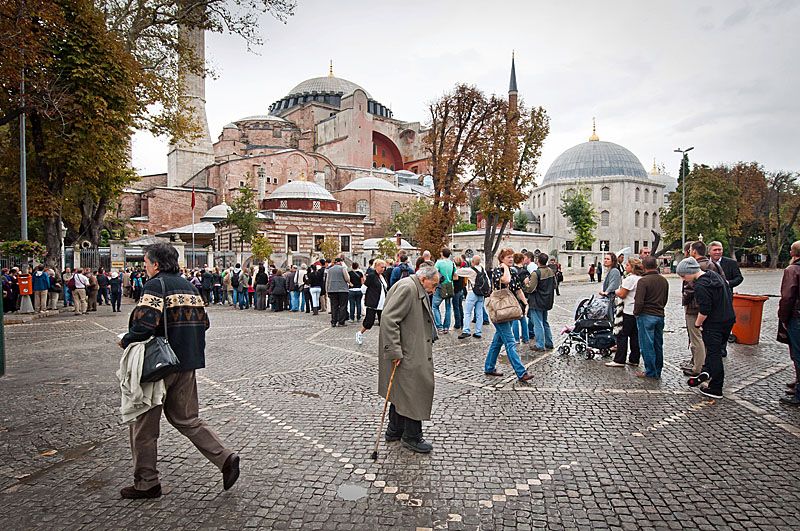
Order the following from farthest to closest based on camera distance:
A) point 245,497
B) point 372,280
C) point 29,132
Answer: point 29,132
point 372,280
point 245,497

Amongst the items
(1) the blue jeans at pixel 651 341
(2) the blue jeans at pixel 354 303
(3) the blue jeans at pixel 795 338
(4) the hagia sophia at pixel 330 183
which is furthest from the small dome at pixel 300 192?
(3) the blue jeans at pixel 795 338

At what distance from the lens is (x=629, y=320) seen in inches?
320

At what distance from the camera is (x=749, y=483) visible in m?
4.12

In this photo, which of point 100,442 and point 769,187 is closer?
point 100,442

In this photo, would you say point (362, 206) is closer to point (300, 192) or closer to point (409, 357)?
point (300, 192)

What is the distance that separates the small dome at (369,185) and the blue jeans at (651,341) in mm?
52292

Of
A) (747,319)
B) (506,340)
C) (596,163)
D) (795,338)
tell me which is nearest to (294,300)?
(506,340)

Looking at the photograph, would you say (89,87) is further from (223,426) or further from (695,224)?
(695,224)

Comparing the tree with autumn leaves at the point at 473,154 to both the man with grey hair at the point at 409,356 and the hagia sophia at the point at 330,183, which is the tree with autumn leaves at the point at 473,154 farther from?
the man with grey hair at the point at 409,356

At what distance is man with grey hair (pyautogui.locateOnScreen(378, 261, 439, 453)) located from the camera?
466cm

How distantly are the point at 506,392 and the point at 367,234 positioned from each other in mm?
49523

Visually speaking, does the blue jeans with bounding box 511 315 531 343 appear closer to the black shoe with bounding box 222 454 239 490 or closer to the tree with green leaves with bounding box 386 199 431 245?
the black shoe with bounding box 222 454 239 490

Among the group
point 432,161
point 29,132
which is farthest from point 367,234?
point 29,132

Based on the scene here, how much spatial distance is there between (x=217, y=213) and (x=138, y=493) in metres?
48.1
